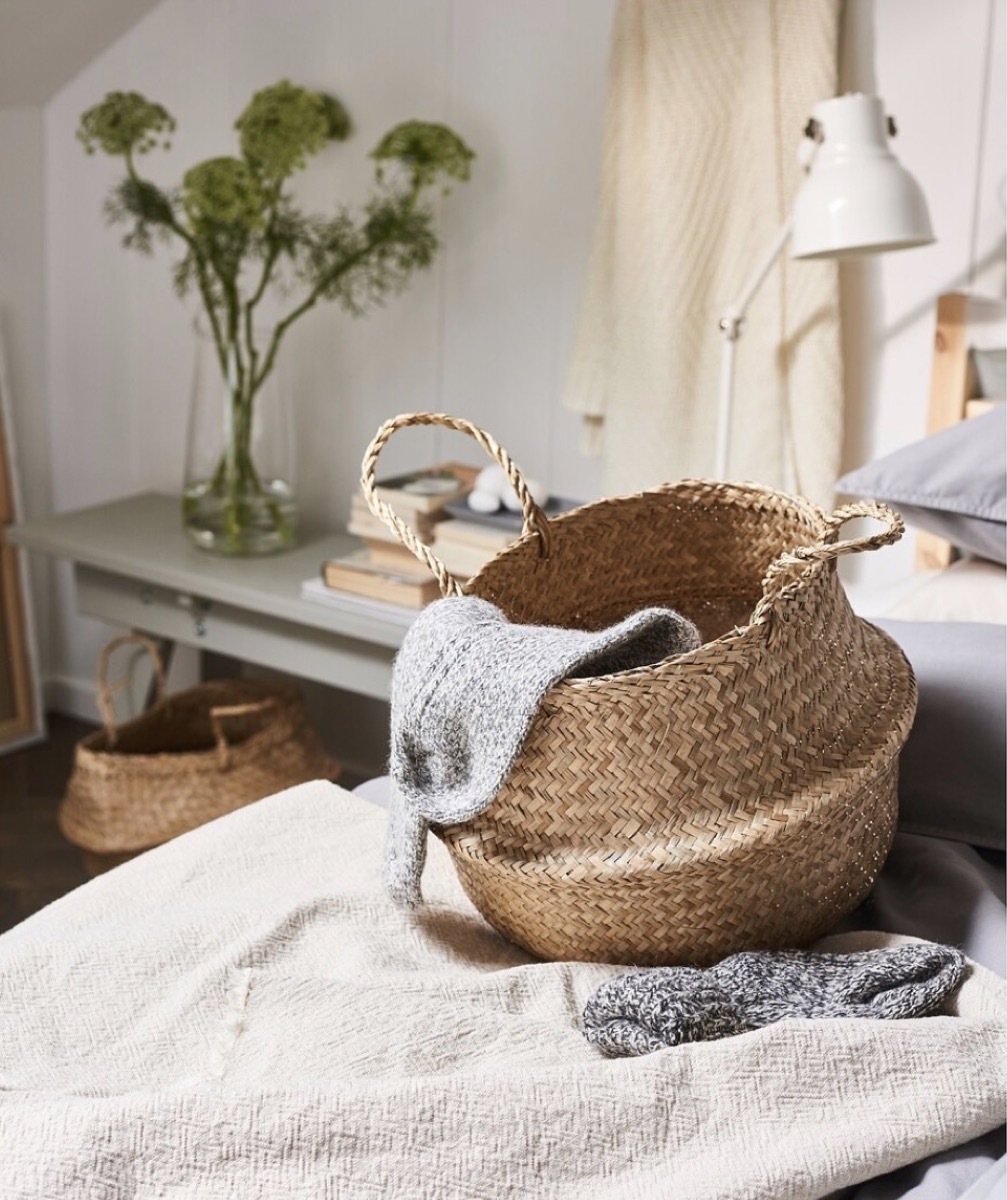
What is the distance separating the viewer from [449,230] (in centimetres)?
231

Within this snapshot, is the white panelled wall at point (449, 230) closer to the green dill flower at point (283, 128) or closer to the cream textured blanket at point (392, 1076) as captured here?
the green dill flower at point (283, 128)

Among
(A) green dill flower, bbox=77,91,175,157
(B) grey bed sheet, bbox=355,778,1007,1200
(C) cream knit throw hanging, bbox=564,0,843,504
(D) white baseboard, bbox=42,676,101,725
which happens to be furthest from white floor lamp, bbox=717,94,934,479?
(D) white baseboard, bbox=42,676,101,725

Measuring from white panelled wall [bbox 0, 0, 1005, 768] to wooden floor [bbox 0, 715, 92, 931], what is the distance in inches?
10.0

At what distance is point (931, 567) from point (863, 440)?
0.29m

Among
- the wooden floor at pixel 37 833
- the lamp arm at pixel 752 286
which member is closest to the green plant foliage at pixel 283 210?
the lamp arm at pixel 752 286

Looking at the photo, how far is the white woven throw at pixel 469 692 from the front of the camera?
0.78 metres

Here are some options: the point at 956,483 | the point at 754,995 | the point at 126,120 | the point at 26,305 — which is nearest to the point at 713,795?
the point at 754,995

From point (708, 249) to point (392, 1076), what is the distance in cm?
151

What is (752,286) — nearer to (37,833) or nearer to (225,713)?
(225,713)

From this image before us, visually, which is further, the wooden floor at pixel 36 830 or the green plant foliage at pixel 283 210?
the wooden floor at pixel 36 830

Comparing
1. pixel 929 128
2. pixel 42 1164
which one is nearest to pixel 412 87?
pixel 929 128

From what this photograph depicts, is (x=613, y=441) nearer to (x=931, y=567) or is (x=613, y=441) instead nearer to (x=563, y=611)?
(x=931, y=567)

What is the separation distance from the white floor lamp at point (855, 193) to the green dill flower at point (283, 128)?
32.3 inches

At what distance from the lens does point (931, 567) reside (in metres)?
1.81
